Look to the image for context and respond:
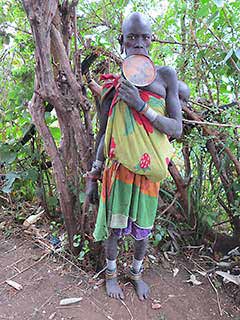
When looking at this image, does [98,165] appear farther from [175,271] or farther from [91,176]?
[175,271]

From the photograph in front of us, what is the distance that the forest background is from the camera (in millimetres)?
1459

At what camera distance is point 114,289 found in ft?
5.08

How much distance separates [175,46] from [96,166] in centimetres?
84

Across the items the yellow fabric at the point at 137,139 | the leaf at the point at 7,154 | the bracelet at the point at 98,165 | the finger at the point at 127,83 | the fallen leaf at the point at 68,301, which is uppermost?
the finger at the point at 127,83

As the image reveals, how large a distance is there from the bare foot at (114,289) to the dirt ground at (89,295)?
0.03 meters

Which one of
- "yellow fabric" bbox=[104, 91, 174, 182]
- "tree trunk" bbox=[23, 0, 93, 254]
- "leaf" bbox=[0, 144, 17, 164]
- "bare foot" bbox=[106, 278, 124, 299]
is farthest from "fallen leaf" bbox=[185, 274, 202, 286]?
"leaf" bbox=[0, 144, 17, 164]

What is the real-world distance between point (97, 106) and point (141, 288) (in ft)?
2.97

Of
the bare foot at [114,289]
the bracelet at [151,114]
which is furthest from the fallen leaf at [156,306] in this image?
the bracelet at [151,114]

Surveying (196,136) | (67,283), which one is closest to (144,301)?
(67,283)

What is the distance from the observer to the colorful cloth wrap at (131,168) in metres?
1.25

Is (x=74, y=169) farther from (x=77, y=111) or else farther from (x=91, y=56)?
(x=91, y=56)

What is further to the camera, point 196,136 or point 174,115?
point 196,136

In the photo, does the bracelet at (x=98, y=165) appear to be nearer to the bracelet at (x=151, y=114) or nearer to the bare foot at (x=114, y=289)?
the bracelet at (x=151, y=114)

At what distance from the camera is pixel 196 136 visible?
168 centimetres
